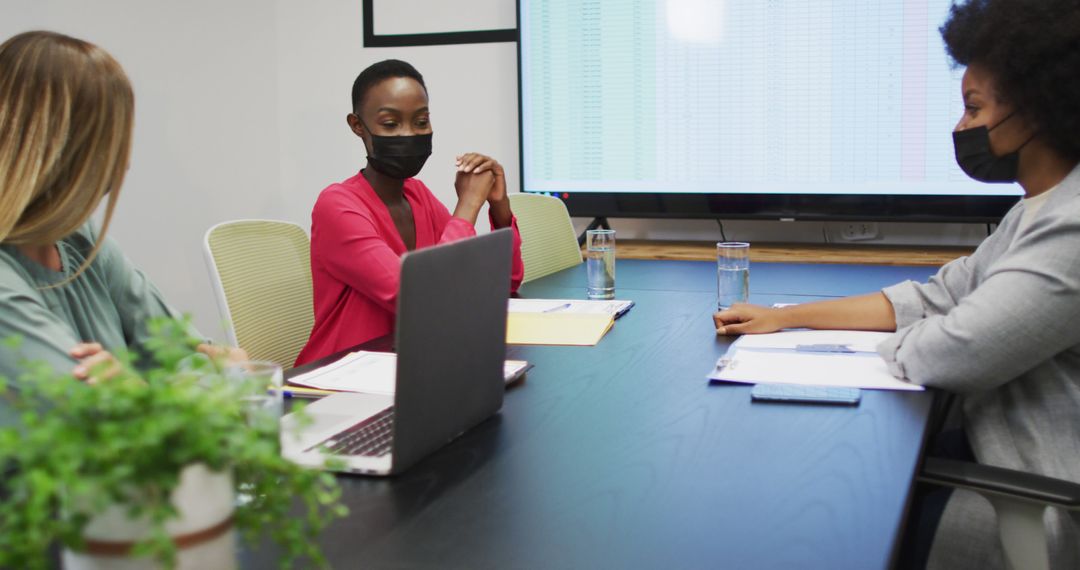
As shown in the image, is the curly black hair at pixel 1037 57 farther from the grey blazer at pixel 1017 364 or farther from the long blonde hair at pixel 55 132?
the long blonde hair at pixel 55 132

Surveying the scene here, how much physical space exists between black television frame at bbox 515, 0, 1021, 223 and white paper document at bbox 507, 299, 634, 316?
1.43m

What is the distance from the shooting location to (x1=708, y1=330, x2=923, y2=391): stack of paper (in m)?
1.38

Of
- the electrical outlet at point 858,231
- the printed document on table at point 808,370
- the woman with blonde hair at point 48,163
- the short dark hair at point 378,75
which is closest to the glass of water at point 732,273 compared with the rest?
the printed document on table at point 808,370

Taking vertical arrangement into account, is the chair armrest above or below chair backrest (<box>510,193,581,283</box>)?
below

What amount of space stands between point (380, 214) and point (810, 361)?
99 centimetres

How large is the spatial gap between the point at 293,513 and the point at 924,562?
89cm

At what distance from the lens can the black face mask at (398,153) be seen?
6.94 ft

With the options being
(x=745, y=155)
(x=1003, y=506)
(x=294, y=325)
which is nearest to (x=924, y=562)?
(x=1003, y=506)

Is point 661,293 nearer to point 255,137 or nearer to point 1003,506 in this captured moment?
point 1003,506

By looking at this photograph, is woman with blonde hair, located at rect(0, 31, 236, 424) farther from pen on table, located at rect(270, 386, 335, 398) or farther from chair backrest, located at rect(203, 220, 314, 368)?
chair backrest, located at rect(203, 220, 314, 368)

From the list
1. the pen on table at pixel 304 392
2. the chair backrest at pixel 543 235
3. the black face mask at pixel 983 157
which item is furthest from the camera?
the chair backrest at pixel 543 235

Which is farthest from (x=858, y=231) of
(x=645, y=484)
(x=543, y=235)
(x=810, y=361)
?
(x=645, y=484)

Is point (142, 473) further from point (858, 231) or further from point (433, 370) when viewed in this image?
point (858, 231)

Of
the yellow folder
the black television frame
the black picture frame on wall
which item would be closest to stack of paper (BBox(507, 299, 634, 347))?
the yellow folder
